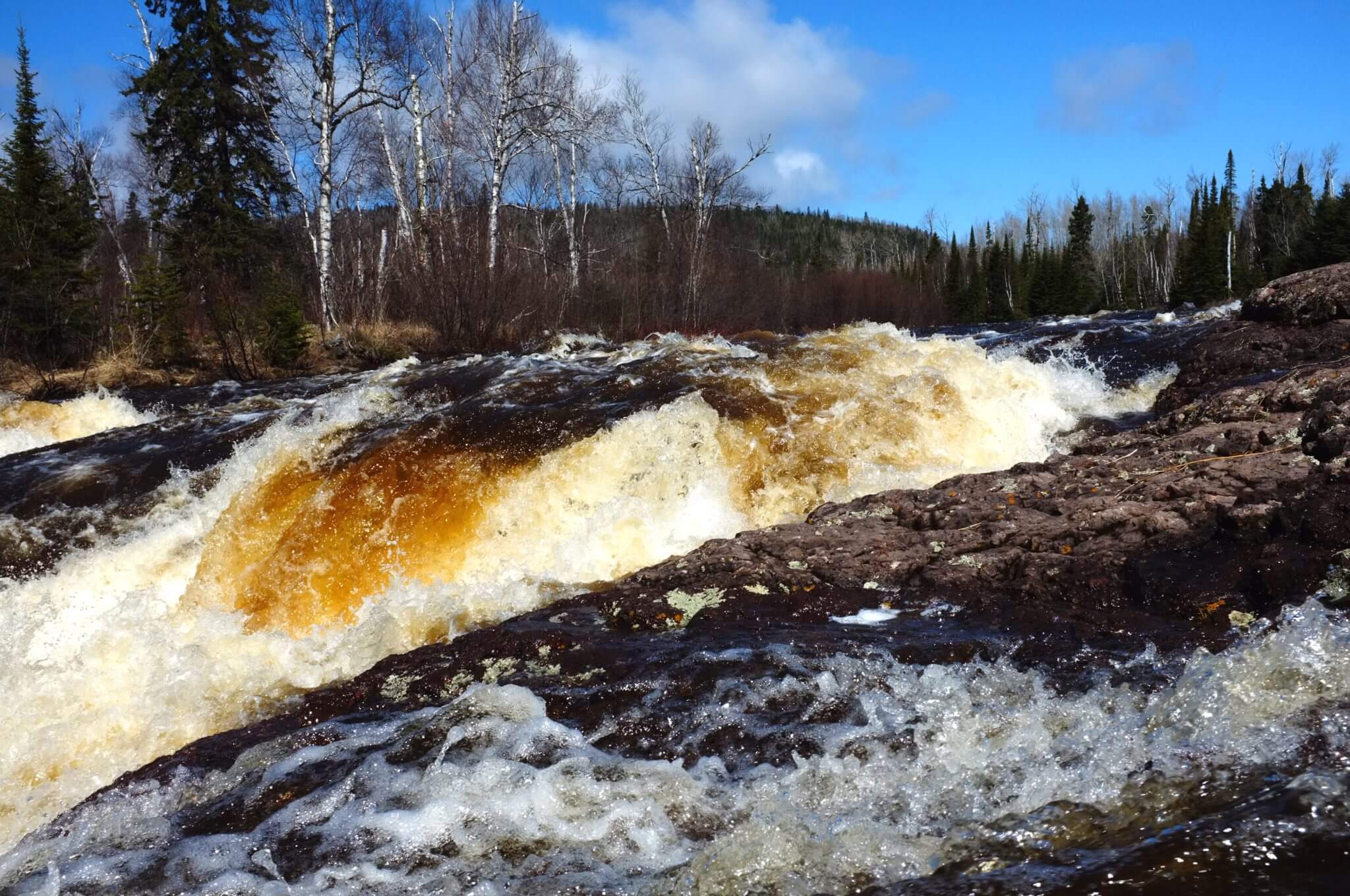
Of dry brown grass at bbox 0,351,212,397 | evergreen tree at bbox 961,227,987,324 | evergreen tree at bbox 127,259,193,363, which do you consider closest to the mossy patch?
dry brown grass at bbox 0,351,212,397

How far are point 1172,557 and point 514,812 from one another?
2753 mm

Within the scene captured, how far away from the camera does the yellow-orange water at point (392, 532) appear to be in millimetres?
3604

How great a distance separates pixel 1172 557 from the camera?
325 cm

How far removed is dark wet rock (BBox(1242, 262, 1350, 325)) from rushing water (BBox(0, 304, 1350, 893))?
1.02 metres

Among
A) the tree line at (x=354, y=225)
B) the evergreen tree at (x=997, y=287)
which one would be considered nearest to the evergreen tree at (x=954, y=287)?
the evergreen tree at (x=997, y=287)

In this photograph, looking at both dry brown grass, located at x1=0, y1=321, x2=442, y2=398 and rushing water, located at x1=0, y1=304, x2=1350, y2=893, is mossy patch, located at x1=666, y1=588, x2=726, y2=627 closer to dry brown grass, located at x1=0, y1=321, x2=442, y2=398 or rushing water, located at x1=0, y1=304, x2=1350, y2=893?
rushing water, located at x1=0, y1=304, x2=1350, y2=893

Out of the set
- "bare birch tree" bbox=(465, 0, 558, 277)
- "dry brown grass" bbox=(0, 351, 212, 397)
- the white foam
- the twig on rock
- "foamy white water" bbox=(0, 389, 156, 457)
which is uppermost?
"bare birch tree" bbox=(465, 0, 558, 277)

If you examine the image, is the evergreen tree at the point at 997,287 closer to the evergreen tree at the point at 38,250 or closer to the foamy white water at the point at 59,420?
the evergreen tree at the point at 38,250

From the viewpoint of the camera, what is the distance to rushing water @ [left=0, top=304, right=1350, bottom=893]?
1950mm

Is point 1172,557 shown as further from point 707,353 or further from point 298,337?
point 298,337

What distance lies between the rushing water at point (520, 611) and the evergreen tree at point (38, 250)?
457 centimetres

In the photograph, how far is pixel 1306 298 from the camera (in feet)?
22.7

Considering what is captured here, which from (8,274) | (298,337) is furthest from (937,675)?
(8,274)

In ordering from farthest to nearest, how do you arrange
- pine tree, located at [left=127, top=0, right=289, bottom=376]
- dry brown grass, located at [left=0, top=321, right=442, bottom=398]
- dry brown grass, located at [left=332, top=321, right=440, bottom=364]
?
pine tree, located at [left=127, top=0, right=289, bottom=376]
dry brown grass, located at [left=332, top=321, right=440, bottom=364]
dry brown grass, located at [left=0, top=321, right=442, bottom=398]
